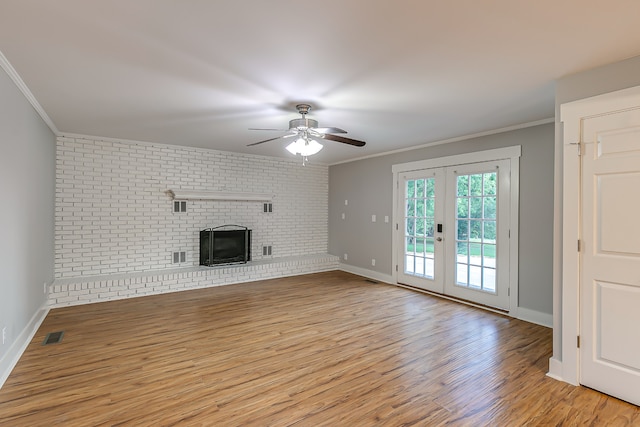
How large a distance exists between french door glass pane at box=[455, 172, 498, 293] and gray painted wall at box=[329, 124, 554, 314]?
1.31 ft

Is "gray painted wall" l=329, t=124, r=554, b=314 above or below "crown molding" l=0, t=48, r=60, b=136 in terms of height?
below

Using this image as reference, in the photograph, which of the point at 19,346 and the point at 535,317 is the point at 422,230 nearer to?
the point at 535,317

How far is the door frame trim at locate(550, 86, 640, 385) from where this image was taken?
2.50m

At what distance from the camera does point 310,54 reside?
2.23 m

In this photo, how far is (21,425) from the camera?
1.98m

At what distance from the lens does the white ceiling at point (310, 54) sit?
1.75m

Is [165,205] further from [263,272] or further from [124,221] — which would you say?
[263,272]

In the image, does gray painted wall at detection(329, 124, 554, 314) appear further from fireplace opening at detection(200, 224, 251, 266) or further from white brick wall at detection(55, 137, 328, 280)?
fireplace opening at detection(200, 224, 251, 266)

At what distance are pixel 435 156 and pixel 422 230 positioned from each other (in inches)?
49.2

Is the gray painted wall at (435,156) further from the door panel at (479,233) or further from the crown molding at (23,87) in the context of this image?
the crown molding at (23,87)

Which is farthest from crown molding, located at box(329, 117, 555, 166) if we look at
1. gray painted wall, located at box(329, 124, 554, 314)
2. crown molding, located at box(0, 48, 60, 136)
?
crown molding, located at box(0, 48, 60, 136)

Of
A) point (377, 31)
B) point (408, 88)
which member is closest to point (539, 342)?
point (408, 88)

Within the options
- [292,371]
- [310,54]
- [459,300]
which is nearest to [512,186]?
[459,300]

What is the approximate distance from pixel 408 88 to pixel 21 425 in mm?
3720
